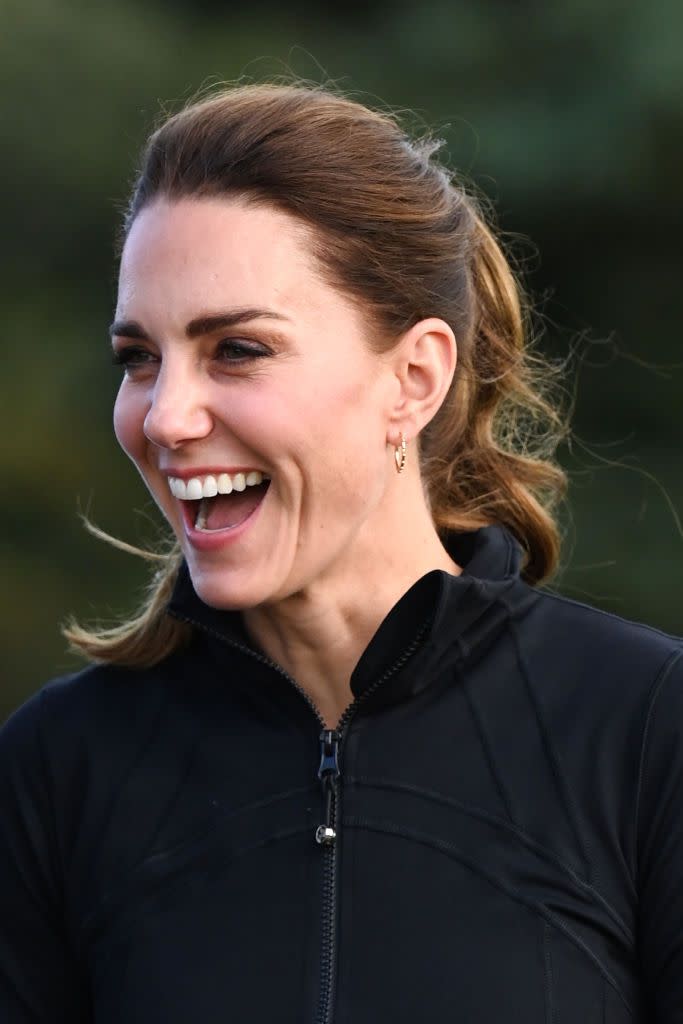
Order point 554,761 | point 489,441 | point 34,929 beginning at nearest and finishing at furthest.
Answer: point 554,761, point 34,929, point 489,441

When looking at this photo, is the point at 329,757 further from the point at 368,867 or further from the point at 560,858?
the point at 560,858

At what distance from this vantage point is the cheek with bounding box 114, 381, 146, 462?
7.55ft

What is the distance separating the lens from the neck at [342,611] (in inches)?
93.4

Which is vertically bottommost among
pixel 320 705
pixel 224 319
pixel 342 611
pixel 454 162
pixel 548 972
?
pixel 548 972

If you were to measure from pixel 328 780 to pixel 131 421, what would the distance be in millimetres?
520

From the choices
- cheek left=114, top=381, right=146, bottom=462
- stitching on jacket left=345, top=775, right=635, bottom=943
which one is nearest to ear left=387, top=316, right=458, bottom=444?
cheek left=114, top=381, right=146, bottom=462

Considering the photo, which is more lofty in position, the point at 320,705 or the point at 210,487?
the point at 210,487

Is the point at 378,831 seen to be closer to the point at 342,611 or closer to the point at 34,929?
the point at 342,611

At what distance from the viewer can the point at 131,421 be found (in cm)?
231

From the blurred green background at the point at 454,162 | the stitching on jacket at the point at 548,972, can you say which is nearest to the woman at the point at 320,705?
the stitching on jacket at the point at 548,972

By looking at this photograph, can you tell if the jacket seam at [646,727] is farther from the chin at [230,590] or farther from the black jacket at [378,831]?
the chin at [230,590]

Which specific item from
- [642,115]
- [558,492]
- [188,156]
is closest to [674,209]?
[642,115]

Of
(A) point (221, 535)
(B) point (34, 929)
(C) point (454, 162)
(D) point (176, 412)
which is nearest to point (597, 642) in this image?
(A) point (221, 535)

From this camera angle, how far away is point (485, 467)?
2.66 m
